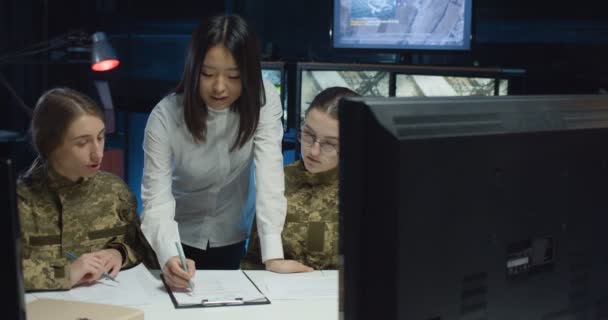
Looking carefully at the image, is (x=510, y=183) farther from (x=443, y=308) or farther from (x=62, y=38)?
(x=62, y=38)

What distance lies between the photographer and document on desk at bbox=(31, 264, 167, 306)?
1552 mm

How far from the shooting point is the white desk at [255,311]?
1464 millimetres

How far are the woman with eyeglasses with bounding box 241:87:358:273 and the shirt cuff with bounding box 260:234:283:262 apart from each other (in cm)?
4

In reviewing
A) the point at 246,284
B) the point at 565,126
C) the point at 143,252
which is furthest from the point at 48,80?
the point at 565,126

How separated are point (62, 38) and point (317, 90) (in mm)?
1440

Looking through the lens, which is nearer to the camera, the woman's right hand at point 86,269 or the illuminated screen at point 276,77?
the woman's right hand at point 86,269

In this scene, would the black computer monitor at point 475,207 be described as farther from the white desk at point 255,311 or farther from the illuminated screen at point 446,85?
the illuminated screen at point 446,85

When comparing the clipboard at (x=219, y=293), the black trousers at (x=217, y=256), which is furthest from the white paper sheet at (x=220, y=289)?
the black trousers at (x=217, y=256)

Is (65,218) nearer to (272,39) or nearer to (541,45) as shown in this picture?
(541,45)

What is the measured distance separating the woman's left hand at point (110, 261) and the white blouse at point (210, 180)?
0.28 ft

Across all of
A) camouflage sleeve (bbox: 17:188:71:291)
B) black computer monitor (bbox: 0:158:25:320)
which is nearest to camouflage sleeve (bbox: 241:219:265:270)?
camouflage sleeve (bbox: 17:188:71:291)

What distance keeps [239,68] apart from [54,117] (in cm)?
47

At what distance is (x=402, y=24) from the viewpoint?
3492 mm

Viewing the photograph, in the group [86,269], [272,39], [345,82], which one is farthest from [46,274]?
[272,39]
